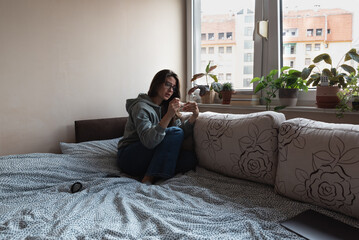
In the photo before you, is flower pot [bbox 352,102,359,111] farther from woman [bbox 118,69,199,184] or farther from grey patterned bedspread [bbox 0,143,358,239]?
woman [bbox 118,69,199,184]

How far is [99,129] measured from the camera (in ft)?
6.53

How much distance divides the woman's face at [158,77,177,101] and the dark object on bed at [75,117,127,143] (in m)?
0.45

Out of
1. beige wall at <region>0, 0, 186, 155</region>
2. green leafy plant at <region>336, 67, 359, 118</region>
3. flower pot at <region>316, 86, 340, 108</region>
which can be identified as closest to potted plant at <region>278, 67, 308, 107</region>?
flower pot at <region>316, 86, 340, 108</region>

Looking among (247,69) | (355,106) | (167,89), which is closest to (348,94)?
(355,106)

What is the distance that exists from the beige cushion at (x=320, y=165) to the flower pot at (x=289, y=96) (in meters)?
0.45

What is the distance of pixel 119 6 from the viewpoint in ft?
7.13

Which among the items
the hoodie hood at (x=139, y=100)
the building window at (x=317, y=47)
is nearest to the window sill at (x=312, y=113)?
the building window at (x=317, y=47)

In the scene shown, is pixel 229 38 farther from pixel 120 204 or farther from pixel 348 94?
pixel 120 204

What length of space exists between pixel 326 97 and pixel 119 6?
1646 millimetres

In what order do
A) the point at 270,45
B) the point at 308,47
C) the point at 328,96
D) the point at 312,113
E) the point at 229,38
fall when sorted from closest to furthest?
the point at 328,96, the point at 312,113, the point at 308,47, the point at 270,45, the point at 229,38

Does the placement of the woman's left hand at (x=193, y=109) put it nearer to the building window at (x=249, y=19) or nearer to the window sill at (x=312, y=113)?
the window sill at (x=312, y=113)

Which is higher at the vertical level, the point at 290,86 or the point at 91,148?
the point at 290,86

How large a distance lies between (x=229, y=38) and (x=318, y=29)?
74cm

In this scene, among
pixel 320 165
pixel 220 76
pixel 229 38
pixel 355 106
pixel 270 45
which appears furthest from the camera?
pixel 220 76
